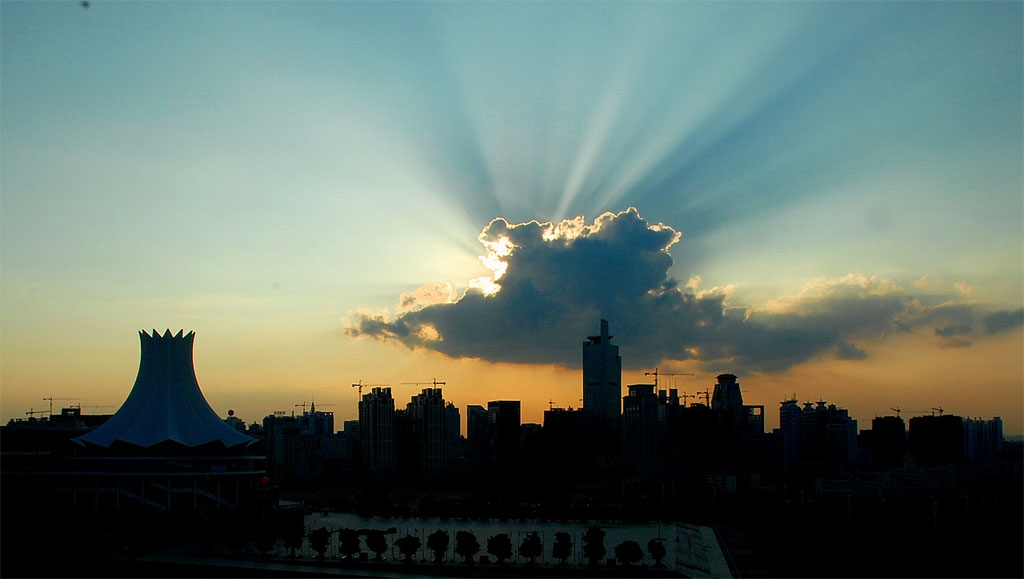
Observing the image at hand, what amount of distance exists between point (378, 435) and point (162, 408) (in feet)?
80.2

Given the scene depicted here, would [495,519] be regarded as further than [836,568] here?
Yes

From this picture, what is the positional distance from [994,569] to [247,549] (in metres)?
18.1

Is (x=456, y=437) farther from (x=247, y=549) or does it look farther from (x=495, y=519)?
(x=247, y=549)

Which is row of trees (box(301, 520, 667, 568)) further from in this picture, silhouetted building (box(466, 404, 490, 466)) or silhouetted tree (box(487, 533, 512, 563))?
silhouetted building (box(466, 404, 490, 466))

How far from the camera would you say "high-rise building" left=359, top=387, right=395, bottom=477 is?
51.8 meters

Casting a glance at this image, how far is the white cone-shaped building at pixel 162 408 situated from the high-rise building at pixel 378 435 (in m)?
23.2

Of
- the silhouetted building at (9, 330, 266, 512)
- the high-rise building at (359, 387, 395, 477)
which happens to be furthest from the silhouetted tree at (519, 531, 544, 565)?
the high-rise building at (359, 387, 395, 477)

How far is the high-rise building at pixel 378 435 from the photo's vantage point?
5181 centimetres

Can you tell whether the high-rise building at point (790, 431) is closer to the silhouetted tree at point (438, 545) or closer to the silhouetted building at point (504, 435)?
the silhouetted building at point (504, 435)

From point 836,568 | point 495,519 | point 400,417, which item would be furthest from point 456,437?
point 836,568

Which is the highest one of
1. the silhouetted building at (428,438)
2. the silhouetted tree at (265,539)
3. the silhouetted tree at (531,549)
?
the silhouetted building at (428,438)

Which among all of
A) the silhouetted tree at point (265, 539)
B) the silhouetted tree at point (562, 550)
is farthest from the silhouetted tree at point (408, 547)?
the silhouetted tree at point (265, 539)

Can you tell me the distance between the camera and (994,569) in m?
17.8

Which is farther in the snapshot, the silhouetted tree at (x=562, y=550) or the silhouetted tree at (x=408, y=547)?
the silhouetted tree at (x=408, y=547)
